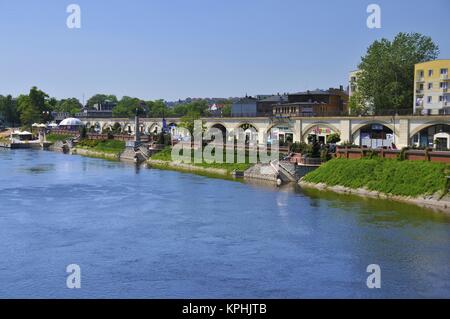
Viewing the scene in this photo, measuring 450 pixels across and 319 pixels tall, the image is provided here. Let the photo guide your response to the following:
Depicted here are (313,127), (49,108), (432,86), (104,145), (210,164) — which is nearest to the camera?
(210,164)

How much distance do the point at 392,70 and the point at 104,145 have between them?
39.7 metres

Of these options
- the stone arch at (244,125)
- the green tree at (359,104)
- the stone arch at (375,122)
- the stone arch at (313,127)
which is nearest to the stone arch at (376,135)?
the stone arch at (375,122)

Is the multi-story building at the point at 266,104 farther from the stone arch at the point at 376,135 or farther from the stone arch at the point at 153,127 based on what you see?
the stone arch at the point at 376,135

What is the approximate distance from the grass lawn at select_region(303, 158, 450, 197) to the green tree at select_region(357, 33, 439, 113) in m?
20.6

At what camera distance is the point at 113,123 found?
378ft

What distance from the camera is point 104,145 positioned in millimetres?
84625

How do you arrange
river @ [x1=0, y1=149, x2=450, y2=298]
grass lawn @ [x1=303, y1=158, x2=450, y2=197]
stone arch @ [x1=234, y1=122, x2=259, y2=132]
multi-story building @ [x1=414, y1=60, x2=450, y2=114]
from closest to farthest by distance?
river @ [x1=0, y1=149, x2=450, y2=298] → grass lawn @ [x1=303, y1=158, x2=450, y2=197] → multi-story building @ [x1=414, y1=60, x2=450, y2=114] → stone arch @ [x1=234, y1=122, x2=259, y2=132]

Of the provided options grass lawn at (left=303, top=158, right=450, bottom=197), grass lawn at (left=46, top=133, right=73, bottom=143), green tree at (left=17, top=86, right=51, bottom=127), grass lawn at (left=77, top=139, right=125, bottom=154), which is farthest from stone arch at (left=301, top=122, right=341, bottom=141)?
green tree at (left=17, top=86, right=51, bottom=127)

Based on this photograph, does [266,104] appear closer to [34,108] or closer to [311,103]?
[311,103]

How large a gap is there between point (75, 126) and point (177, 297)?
9987 centimetres

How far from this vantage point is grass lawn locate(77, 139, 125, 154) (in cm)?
7962

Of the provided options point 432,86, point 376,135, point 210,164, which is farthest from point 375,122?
point 210,164

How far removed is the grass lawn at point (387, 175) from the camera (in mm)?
35531

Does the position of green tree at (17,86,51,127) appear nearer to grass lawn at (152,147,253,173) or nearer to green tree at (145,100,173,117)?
green tree at (145,100,173,117)
